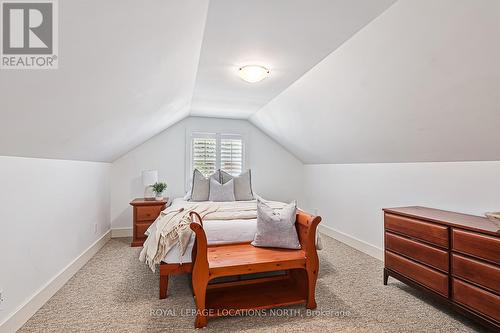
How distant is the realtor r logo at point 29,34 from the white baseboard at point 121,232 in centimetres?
381

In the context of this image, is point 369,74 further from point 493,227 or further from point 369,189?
point 369,189

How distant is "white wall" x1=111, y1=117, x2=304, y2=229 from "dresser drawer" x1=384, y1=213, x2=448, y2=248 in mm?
2915

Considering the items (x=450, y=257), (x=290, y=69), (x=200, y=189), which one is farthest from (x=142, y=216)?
(x=450, y=257)

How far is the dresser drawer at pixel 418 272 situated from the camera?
2.06 m

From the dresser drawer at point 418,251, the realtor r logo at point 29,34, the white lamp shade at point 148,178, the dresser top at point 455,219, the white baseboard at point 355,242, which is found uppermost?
the realtor r logo at point 29,34

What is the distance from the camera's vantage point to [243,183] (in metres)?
4.31

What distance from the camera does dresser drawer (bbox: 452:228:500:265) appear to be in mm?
1713

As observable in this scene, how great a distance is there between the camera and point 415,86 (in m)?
1.96

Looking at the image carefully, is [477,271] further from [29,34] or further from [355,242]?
[29,34]

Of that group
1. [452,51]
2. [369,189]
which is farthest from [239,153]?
[452,51]

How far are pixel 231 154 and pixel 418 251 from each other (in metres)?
3.57

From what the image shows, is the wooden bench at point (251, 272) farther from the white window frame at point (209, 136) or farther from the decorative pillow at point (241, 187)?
the white window frame at point (209, 136)

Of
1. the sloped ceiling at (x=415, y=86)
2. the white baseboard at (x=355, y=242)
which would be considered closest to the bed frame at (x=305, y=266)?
the sloped ceiling at (x=415, y=86)

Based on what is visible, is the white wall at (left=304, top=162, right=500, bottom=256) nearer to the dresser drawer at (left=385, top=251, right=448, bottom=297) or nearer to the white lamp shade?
the dresser drawer at (left=385, top=251, right=448, bottom=297)
